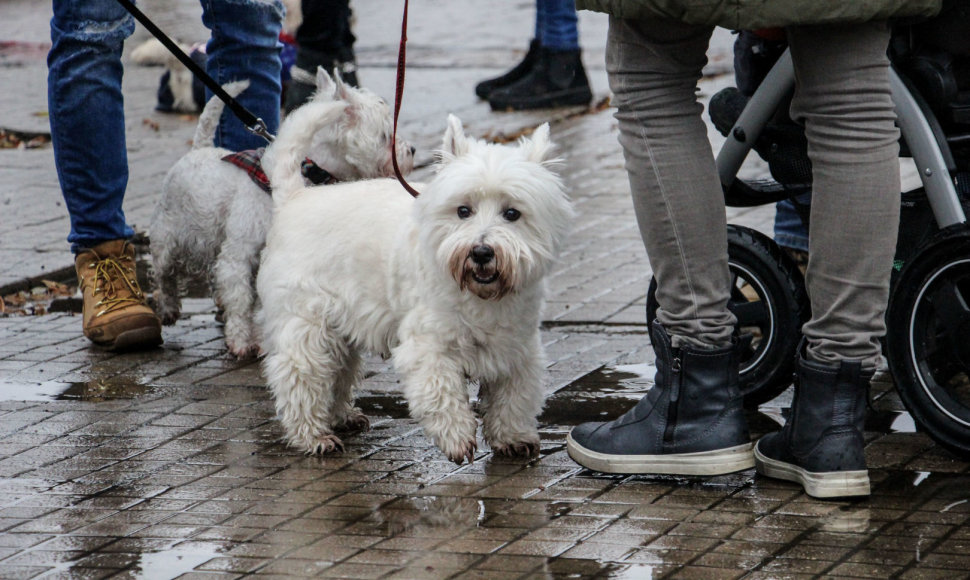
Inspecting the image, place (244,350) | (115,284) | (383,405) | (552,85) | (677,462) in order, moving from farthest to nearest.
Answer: (552,85)
(115,284)
(244,350)
(383,405)
(677,462)

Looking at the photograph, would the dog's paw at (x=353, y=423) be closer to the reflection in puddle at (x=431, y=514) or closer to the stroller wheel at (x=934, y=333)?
the reflection in puddle at (x=431, y=514)

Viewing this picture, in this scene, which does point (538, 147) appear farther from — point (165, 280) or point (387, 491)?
point (165, 280)

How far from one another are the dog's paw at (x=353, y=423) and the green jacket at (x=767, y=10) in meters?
1.58

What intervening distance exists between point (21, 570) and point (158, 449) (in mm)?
926

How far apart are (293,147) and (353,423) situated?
2.92 feet

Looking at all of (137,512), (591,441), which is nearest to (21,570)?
(137,512)

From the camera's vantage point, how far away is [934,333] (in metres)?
3.79

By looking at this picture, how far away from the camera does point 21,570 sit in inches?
122

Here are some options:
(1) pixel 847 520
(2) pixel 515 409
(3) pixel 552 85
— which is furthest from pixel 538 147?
(3) pixel 552 85

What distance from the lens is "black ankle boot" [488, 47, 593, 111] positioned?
Result: 33.6 feet

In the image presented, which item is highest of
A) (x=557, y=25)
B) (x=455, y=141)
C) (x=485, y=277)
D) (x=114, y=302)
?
(x=557, y=25)

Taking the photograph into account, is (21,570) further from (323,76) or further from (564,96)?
(564,96)

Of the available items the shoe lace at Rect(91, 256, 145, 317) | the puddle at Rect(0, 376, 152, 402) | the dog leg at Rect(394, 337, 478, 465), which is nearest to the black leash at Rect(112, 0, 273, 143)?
the shoe lace at Rect(91, 256, 145, 317)

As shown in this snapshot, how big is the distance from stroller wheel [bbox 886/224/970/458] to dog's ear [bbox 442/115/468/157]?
123 cm
